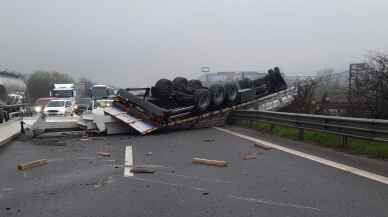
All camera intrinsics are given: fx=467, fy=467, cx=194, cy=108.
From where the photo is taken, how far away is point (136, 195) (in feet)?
19.8

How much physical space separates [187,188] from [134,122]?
29.6 ft

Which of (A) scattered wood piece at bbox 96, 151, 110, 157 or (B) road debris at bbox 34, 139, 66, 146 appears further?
(B) road debris at bbox 34, 139, 66, 146

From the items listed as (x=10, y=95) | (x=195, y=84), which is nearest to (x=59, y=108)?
(x=10, y=95)

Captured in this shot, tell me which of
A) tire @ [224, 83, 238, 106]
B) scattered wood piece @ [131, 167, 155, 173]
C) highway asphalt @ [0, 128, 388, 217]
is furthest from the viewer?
tire @ [224, 83, 238, 106]

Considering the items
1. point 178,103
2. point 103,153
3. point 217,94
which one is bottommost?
point 103,153

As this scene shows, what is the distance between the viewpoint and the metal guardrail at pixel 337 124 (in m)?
9.01

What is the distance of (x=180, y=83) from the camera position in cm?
1744

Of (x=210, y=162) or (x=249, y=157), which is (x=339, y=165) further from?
(x=210, y=162)

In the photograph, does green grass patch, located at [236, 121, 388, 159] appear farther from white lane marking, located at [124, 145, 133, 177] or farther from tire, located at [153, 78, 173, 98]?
white lane marking, located at [124, 145, 133, 177]

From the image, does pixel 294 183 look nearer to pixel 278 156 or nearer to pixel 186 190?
pixel 186 190

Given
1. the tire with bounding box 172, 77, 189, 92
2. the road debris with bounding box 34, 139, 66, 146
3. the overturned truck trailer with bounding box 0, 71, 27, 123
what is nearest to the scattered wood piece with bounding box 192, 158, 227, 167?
the road debris with bounding box 34, 139, 66, 146

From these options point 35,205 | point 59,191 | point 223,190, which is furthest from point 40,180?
point 223,190

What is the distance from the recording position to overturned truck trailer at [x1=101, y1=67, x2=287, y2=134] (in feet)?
50.3

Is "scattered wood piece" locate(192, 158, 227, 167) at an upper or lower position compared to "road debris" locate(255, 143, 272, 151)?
upper
